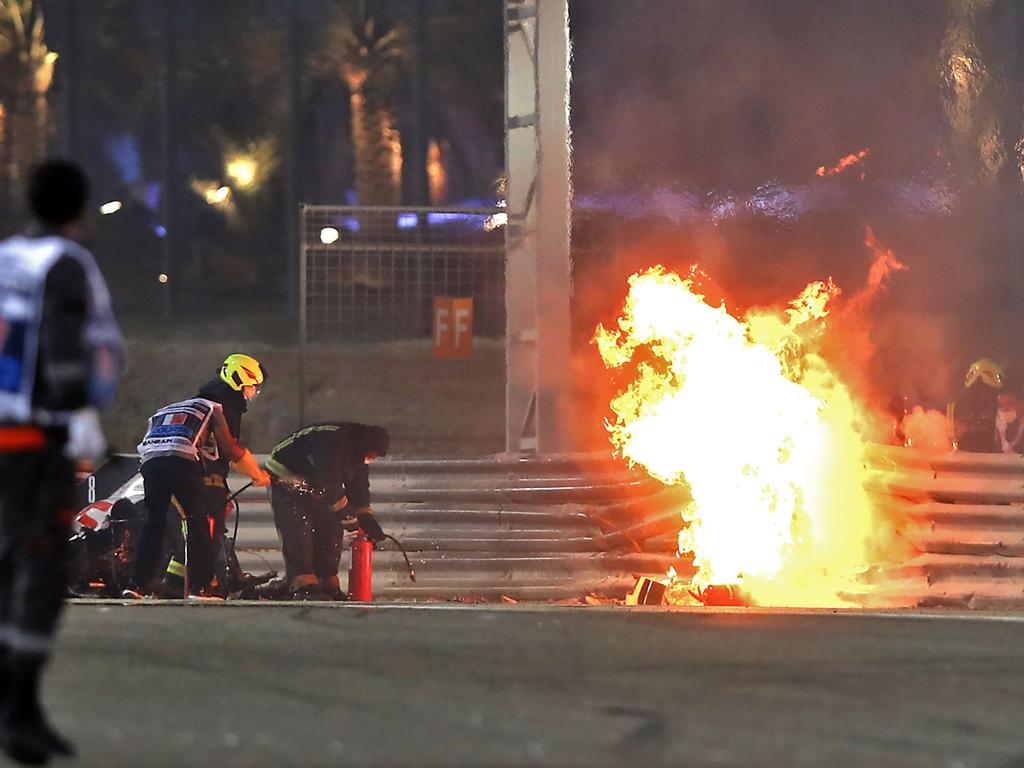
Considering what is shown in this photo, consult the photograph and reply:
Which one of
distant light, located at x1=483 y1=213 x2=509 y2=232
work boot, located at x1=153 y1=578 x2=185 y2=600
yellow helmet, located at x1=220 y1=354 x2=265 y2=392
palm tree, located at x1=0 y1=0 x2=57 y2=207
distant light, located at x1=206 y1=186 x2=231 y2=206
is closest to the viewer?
work boot, located at x1=153 y1=578 x2=185 y2=600

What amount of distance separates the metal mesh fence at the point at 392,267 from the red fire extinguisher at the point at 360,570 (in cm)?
628

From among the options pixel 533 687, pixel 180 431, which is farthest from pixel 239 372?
pixel 533 687

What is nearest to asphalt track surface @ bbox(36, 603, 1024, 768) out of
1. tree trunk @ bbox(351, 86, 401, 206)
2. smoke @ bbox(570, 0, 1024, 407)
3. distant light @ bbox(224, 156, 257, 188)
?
smoke @ bbox(570, 0, 1024, 407)

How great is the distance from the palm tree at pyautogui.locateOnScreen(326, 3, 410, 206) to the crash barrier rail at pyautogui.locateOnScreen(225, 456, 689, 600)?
2048cm

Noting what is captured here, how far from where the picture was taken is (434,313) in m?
16.1

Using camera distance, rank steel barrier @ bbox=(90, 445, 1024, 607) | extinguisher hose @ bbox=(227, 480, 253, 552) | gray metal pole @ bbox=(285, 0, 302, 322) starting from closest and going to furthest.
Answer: steel barrier @ bbox=(90, 445, 1024, 607)
extinguisher hose @ bbox=(227, 480, 253, 552)
gray metal pole @ bbox=(285, 0, 302, 322)

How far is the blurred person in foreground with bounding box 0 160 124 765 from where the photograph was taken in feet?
14.0

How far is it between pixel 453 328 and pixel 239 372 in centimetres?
560

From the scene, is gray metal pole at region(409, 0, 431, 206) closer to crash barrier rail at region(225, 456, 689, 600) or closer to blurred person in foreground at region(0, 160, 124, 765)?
crash barrier rail at region(225, 456, 689, 600)

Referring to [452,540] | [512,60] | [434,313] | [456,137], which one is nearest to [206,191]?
[456,137]

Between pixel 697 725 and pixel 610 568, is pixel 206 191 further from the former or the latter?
pixel 697 725

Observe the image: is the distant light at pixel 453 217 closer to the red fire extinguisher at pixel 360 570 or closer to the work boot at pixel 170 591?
the red fire extinguisher at pixel 360 570

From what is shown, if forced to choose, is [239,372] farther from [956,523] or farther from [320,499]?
[956,523]

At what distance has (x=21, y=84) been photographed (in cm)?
3186
